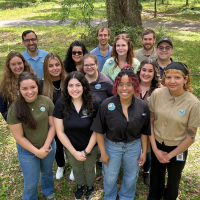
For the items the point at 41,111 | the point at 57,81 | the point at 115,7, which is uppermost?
the point at 115,7

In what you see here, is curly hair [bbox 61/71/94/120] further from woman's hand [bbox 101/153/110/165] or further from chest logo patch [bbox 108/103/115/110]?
woman's hand [bbox 101/153/110/165]

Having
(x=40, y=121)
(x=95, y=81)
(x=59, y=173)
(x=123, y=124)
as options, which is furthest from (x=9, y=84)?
(x=123, y=124)

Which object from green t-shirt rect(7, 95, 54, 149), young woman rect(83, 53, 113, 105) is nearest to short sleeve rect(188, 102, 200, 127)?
young woman rect(83, 53, 113, 105)

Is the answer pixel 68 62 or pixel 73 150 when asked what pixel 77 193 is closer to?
pixel 73 150

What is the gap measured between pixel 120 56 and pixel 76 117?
183 centimetres

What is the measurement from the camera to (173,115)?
8.99ft

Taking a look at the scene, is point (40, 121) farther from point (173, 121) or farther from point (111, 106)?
point (173, 121)

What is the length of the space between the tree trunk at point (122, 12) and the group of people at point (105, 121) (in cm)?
923

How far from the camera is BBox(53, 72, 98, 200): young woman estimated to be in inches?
120

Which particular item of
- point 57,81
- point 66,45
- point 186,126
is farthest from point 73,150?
point 66,45

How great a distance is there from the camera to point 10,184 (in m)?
4.20

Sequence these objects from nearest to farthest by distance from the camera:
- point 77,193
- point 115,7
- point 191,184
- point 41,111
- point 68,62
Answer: point 41,111 → point 77,193 → point 191,184 → point 68,62 → point 115,7

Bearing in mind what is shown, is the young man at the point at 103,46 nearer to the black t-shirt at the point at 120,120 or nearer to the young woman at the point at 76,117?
the young woman at the point at 76,117

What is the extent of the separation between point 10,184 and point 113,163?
8.41 ft
